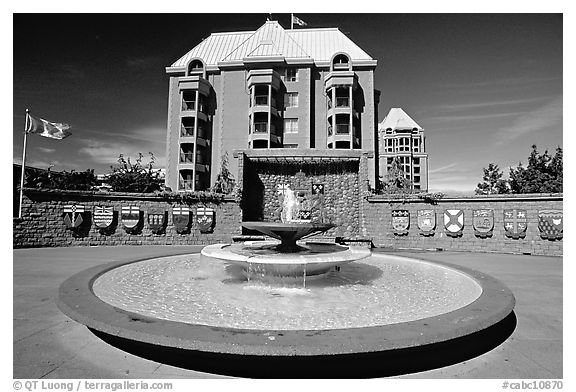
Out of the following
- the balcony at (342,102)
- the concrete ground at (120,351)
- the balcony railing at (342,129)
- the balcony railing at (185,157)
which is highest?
the balcony at (342,102)

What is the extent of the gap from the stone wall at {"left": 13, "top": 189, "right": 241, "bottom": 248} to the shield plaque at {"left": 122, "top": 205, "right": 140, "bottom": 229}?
0.23 m

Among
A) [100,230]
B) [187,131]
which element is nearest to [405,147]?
[187,131]

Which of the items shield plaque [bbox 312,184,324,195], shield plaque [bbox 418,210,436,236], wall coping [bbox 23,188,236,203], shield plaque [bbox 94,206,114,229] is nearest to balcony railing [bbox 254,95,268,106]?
shield plaque [bbox 312,184,324,195]

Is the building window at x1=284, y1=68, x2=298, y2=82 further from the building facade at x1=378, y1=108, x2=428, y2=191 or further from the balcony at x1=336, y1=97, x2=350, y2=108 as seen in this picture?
the building facade at x1=378, y1=108, x2=428, y2=191

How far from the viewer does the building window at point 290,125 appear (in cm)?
3058

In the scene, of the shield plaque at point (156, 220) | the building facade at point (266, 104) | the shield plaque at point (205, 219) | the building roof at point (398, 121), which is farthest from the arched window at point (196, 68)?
the building roof at point (398, 121)

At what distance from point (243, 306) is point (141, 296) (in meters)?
1.74

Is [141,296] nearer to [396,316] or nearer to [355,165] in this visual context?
[396,316]

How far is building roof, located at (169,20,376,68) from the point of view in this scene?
103 feet

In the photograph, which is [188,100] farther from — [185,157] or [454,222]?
[454,222]

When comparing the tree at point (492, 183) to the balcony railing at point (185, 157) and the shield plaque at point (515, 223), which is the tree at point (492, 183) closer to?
the shield plaque at point (515, 223)

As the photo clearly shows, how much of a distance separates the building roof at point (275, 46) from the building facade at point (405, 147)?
46791 mm

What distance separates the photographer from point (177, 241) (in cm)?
1501

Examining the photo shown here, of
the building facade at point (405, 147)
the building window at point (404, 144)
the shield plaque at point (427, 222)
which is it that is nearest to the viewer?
the shield plaque at point (427, 222)
